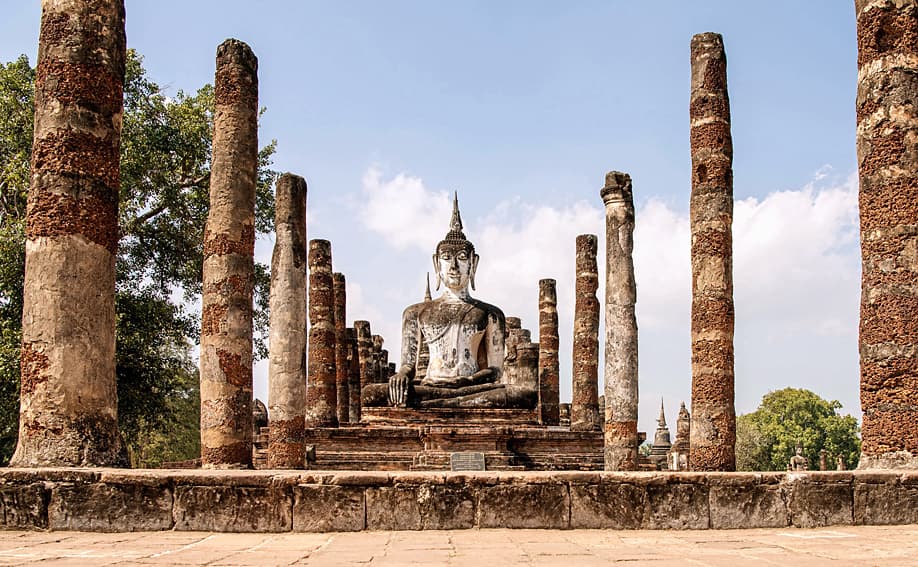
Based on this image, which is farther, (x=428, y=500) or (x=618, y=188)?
(x=618, y=188)

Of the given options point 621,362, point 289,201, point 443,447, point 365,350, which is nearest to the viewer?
point 621,362

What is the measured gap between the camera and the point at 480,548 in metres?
5.66

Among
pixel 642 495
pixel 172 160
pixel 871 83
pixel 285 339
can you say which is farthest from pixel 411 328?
pixel 642 495

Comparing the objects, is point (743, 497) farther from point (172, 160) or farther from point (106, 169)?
point (172, 160)

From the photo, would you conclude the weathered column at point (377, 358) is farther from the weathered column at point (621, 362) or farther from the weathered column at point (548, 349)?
the weathered column at point (621, 362)

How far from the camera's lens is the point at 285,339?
555 inches

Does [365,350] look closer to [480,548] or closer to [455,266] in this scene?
[455,266]

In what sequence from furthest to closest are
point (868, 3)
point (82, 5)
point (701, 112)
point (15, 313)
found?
point (15, 313), point (701, 112), point (868, 3), point (82, 5)

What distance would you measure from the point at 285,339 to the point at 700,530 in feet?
27.8

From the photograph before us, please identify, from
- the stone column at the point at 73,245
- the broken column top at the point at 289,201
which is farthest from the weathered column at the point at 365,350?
the stone column at the point at 73,245

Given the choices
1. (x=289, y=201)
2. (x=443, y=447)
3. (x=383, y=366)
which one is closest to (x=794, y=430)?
(x=383, y=366)

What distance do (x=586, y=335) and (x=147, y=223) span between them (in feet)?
30.3

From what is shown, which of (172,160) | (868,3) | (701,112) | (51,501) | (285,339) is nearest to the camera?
(51,501)

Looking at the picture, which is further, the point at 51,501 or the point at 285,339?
the point at 285,339
